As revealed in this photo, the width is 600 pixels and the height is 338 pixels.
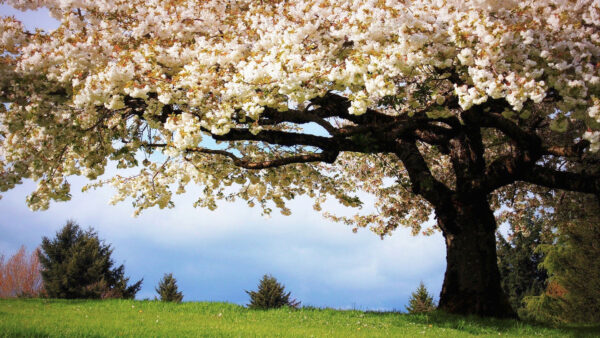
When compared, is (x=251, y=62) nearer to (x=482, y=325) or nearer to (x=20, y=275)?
(x=482, y=325)

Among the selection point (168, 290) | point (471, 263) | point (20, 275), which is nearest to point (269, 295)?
point (168, 290)

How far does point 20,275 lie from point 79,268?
773 cm

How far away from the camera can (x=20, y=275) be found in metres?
32.1

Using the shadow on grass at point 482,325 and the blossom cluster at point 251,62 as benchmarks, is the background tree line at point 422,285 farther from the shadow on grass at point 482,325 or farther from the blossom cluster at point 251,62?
the blossom cluster at point 251,62

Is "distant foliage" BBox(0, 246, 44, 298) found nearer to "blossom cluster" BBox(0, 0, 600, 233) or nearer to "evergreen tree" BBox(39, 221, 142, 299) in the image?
"evergreen tree" BBox(39, 221, 142, 299)

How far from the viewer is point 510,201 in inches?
736

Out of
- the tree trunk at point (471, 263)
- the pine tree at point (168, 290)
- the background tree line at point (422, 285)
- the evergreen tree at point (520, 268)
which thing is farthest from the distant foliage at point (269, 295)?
the evergreen tree at point (520, 268)

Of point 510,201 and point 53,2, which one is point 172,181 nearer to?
point 53,2

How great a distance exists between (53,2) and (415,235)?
48.8ft

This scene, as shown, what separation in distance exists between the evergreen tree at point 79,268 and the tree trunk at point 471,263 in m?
20.7

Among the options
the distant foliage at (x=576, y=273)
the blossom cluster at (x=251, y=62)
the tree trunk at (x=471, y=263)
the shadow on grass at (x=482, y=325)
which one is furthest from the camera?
the distant foliage at (x=576, y=273)

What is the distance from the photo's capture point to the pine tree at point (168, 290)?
91.9 feet

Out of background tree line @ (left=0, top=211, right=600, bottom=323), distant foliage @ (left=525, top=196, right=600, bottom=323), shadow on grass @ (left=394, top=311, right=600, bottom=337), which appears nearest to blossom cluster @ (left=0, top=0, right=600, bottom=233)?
shadow on grass @ (left=394, top=311, right=600, bottom=337)

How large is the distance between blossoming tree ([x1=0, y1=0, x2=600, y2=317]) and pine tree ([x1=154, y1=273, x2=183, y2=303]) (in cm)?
1423
